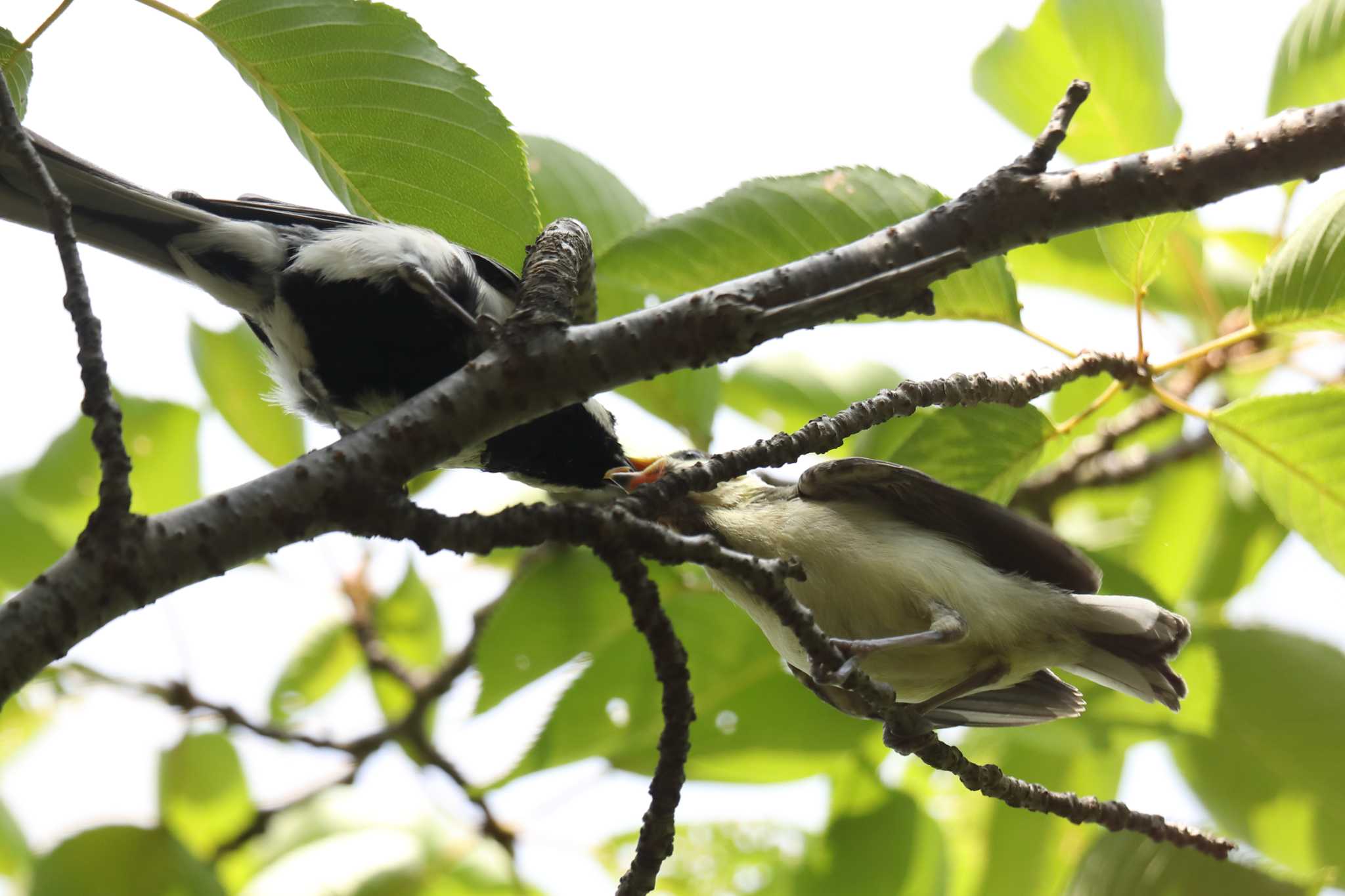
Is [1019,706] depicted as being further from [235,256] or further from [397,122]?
[235,256]

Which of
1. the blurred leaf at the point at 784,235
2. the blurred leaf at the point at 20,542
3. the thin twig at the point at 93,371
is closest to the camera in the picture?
the thin twig at the point at 93,371

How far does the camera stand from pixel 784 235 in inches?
86.1

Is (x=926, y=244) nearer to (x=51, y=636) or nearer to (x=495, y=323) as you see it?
(x=495, y=323)

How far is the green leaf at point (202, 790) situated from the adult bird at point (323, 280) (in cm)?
154

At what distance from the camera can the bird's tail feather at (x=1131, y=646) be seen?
A: 219 cm

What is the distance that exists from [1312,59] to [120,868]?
3.54 meters

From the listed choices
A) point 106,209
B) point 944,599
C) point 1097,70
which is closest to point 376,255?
point 106,209

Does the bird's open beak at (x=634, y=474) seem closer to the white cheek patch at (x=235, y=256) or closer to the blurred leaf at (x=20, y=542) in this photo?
the white cheek patch at (x=235, y=256)

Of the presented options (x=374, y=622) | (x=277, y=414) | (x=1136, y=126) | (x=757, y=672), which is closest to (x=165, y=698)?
(x=374, y=622)

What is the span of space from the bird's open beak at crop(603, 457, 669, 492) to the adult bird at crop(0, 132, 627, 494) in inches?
8.5

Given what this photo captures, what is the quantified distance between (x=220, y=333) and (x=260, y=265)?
1073 mm

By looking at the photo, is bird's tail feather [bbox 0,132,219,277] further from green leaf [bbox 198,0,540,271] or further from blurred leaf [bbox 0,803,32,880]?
blurred leaf [bbox 0,803,32,880]

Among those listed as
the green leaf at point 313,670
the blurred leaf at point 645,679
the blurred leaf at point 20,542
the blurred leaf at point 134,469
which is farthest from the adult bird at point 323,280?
the green leaf at point 313,670

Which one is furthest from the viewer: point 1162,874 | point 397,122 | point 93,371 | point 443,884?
point 443,884
